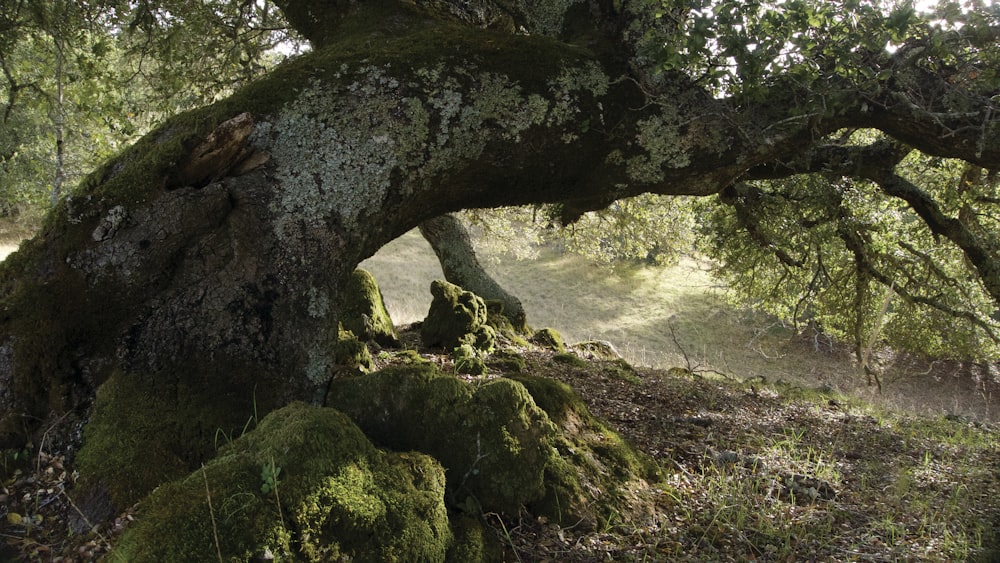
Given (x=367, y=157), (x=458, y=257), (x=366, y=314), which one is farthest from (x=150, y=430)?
(x=458, y=257)

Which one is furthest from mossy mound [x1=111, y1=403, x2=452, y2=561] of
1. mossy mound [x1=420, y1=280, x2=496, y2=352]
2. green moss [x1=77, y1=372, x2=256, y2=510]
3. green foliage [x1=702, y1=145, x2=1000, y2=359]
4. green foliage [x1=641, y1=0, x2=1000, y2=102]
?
green foliage [x1=702, y1=145, x2=1000, y2=359]

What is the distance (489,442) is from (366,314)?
13.0ft

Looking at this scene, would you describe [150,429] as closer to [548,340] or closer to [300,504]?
[300,504]

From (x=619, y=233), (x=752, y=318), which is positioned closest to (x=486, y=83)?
(x=619, y=233)

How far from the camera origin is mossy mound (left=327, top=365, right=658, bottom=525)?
3002 mm

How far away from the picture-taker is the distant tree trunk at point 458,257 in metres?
10.6

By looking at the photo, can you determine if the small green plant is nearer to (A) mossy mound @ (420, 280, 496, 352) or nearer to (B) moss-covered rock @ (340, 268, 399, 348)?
(B) moss-covered rock @ (340, 268, 399, 348)

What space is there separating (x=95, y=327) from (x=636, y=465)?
3.25m

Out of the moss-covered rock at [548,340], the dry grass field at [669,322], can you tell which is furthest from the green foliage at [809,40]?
the dry grass field at [669,322]

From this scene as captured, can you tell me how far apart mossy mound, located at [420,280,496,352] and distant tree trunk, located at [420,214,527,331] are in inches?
107

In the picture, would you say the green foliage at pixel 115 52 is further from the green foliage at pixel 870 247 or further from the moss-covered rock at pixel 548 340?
the green foliage at pixel 870 247

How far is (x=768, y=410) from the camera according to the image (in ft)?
20.8

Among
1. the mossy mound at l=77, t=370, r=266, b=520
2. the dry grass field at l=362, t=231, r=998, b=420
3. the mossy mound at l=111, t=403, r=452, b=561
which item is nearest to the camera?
the mossy mound at l=111, t=403, r=452, b=561

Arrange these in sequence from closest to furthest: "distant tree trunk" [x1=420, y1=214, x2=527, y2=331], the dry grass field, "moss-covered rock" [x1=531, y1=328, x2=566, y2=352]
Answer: "moss-covered rock" [x1=531, y1=328, x2=566, y2=352]
"distant tree trunk" [x1=420, y1=214, x2=527, y2=331]
the dry grass field
